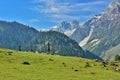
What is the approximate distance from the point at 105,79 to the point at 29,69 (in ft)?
64.6

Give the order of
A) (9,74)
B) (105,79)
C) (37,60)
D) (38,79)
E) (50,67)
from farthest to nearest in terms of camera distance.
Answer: (37,60), (50,67), (105,79), (9,74), (38,79)

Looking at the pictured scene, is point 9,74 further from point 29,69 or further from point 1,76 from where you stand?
point 29,69

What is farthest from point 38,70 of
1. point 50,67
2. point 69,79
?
point 69,79

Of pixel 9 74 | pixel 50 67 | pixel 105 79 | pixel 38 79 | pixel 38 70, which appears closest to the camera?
pixel 38 79

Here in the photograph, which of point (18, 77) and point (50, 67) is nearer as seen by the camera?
point (18, 77)

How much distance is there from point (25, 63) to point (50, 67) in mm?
7713

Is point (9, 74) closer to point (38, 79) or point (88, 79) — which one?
point (38, 79)

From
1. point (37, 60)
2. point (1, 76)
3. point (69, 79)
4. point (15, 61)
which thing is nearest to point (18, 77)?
point (1, 76)

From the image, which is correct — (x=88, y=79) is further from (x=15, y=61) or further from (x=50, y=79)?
(x=15, y=61)

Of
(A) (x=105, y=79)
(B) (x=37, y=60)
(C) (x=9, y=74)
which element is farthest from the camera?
(B) (x=37, y=60)

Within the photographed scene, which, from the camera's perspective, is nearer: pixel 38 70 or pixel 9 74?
pixel 9 74

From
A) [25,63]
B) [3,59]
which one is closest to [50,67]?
[25,63]

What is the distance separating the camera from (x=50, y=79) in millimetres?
66188

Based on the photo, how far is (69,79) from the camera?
68375 mm
